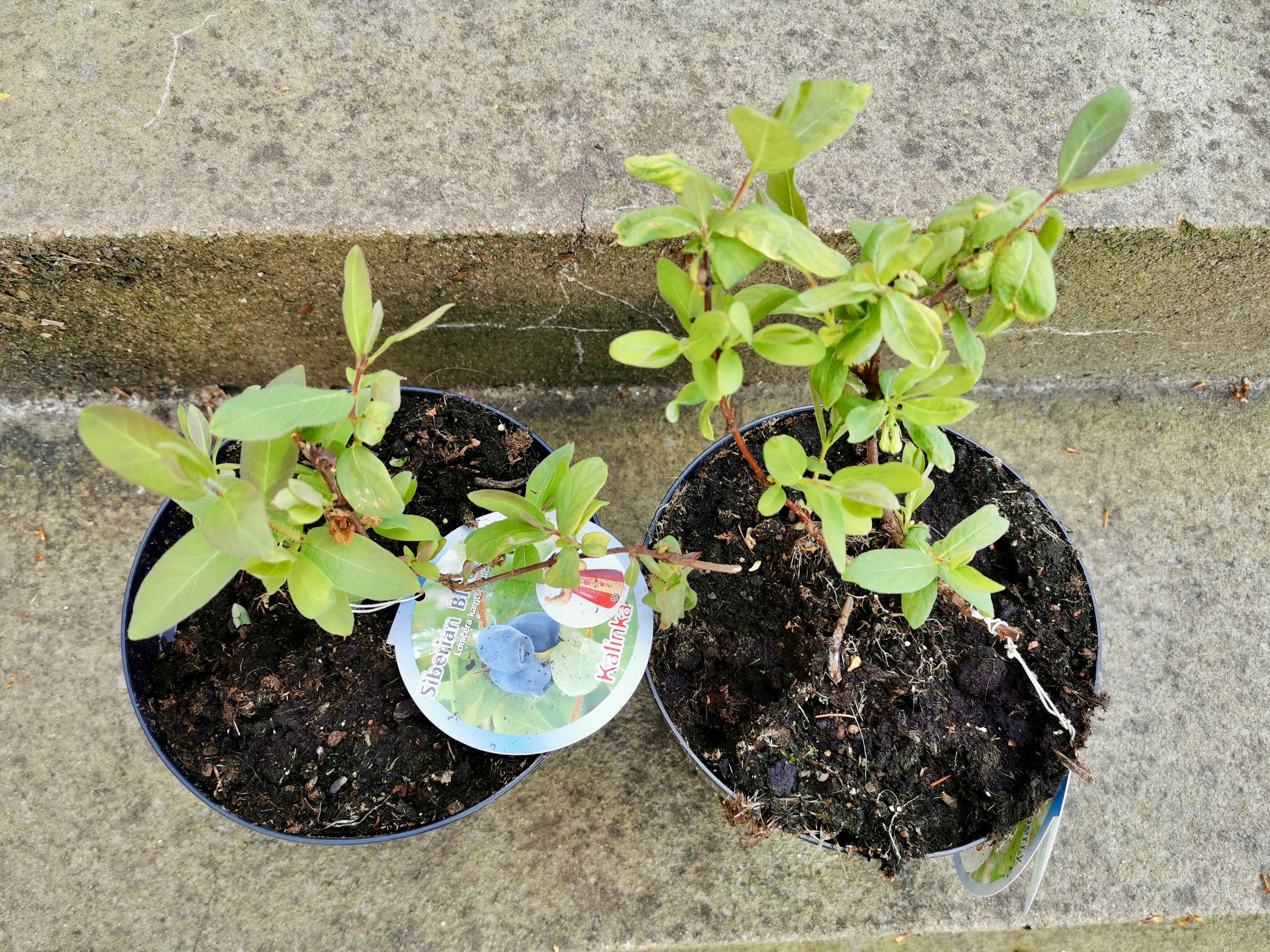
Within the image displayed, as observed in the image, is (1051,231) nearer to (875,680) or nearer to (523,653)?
(875,680)

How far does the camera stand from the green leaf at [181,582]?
60cm

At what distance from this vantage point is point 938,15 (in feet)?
4.19

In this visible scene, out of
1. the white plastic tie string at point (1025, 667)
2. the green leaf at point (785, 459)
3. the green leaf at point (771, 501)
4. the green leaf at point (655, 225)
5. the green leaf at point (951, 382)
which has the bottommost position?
the white plastic tie string at point (1025, 667)

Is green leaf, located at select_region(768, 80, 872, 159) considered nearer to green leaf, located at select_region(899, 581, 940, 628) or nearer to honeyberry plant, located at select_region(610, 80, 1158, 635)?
honeyberry plant, located at select_region(610, 80, 1158, 635)

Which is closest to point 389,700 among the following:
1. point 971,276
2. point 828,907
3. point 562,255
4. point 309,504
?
point 309,504

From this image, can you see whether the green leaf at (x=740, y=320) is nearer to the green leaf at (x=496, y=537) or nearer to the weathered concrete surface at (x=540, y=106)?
the green leaf at (x=496, y=537)

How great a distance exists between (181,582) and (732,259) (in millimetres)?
510

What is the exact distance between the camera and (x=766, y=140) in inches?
20.1

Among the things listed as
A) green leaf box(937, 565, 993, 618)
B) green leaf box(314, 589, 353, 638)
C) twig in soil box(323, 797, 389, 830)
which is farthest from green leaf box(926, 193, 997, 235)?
twig in soil box(323, 797, 389, 830)

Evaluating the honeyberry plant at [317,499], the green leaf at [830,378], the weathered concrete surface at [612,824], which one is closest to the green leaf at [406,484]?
the honeyberry plant at [317,499]

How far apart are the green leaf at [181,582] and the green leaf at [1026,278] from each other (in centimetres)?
65

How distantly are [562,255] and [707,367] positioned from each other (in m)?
0.58

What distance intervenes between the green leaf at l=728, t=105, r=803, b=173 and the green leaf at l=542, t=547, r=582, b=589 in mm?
397

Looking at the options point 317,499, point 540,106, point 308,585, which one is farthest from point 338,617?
point 540,106
